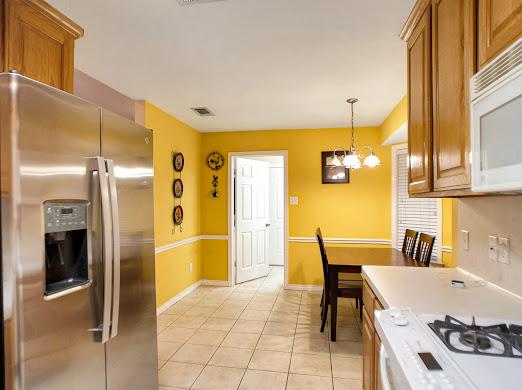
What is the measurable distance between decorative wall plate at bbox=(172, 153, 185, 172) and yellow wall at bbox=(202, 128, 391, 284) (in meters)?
0.81

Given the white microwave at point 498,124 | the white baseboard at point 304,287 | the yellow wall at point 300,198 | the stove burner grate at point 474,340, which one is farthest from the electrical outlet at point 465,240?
the white baseboard at point 304,287

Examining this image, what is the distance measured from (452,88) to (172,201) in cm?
318

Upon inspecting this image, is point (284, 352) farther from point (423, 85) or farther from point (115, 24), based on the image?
point (115, 24)

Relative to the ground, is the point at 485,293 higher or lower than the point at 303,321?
higher

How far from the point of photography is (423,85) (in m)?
1.56

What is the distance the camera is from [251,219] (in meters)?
4.94

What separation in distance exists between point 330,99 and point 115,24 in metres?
2.13

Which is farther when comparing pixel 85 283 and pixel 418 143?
pixel 418 143

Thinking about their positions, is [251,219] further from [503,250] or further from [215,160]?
[503,250]

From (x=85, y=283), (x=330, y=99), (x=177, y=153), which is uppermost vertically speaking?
(x=330, y=99)

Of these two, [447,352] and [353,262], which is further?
[353,262]

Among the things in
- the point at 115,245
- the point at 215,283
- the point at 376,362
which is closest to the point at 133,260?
the point at 115,245

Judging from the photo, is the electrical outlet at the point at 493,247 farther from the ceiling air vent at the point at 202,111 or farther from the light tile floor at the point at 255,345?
the ceiling air vent at the point at 202,111

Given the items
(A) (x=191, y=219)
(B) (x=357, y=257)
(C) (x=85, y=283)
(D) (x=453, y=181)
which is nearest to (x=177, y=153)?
(A) (x=191, y=219)
